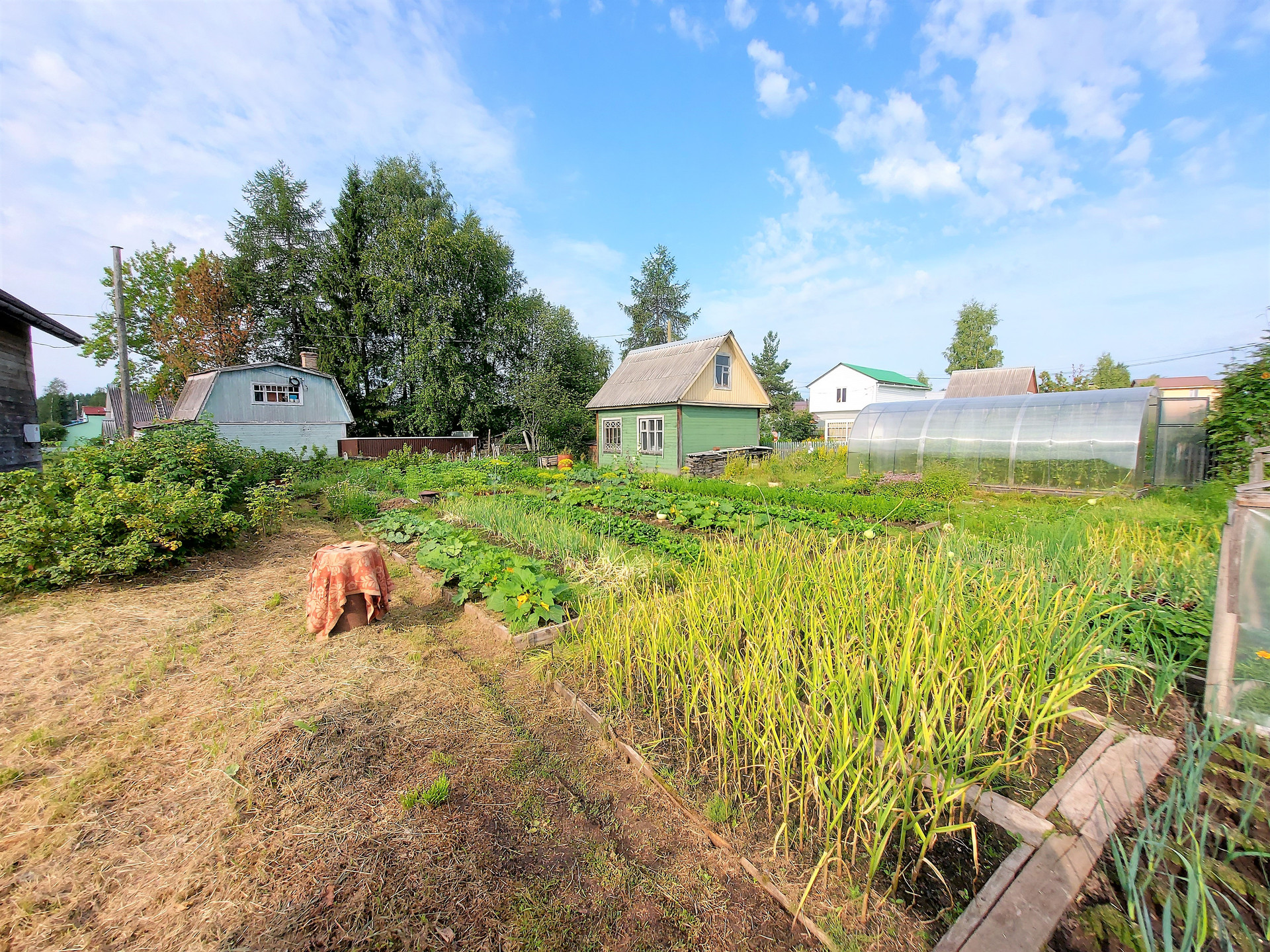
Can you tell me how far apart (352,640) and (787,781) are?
3779mm

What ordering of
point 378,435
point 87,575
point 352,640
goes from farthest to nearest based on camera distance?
point 378,435 → point 87,575 → point 352,640

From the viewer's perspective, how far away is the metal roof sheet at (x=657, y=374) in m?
17.6

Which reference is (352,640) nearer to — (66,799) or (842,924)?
(66,799)

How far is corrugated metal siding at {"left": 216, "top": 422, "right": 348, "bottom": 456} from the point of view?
69.1 feet

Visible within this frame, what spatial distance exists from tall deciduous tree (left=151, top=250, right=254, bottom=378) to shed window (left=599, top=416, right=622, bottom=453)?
879 inches

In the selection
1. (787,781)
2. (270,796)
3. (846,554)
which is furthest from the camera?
(846,554)

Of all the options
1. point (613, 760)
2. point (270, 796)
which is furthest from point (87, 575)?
point (613, 760)

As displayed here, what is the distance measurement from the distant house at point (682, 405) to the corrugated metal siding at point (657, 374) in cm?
4

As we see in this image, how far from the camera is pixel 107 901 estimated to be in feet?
6.04

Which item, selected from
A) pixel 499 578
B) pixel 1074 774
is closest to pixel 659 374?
pixel 499 578

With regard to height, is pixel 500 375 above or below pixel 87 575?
above

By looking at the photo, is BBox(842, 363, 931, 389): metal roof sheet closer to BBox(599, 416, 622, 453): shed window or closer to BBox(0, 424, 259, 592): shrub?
BBox(599, 416, 622, 453): shed window

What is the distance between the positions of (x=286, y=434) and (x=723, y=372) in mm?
19754

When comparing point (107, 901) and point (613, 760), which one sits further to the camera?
point (613, 760)
